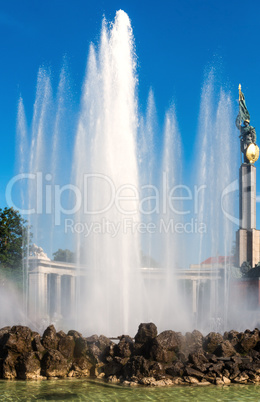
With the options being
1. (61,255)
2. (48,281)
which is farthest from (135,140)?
(61,255)

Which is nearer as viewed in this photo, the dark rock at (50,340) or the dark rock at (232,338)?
the dark rock at (50,340)

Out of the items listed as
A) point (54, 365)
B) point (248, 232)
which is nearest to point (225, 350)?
point (54, 365)

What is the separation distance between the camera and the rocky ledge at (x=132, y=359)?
1570cm

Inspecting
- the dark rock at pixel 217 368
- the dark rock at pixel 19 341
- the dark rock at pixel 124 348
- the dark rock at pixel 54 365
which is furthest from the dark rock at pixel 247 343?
the dark rock at pixel 19 341

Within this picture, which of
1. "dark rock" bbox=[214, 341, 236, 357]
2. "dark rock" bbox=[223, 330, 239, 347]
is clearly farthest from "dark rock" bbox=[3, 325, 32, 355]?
"dark rock" bbox=[223, 330, 239, 347]

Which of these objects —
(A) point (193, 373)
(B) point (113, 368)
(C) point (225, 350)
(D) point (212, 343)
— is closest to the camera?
(A) point (193, 373)

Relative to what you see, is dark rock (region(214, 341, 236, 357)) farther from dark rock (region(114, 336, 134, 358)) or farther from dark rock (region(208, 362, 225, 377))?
dark rock (region(114, 336, 134, 358))

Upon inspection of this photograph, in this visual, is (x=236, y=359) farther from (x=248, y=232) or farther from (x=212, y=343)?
(x=248, y=232)

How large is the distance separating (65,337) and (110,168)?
11.3 meters

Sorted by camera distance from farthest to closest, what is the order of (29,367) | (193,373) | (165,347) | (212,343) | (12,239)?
1. (12,239)
2. (212,343)
3. (165,347)
4. (29,367)
5. (193,373)

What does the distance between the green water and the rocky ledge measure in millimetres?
558

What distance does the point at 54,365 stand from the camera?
16.2 meters

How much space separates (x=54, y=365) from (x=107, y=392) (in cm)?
258

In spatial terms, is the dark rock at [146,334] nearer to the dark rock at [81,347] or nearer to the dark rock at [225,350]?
the dark rock at [81,347]
